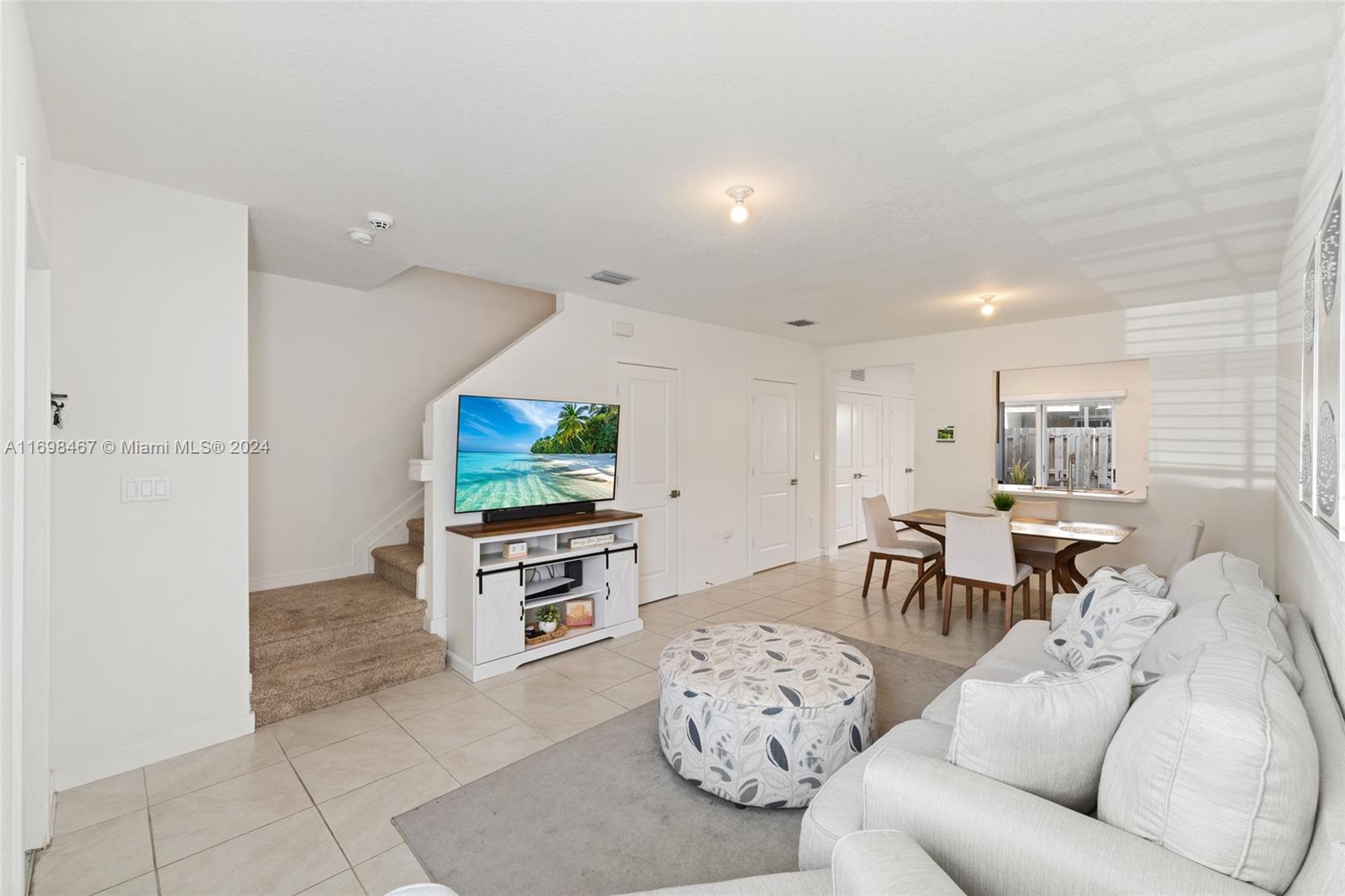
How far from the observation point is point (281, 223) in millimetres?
3184

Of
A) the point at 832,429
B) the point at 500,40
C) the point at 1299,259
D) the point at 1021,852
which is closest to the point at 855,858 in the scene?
the point at 1021,852

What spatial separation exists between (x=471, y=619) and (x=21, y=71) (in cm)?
291

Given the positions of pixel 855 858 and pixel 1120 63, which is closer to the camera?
pixel 855 858

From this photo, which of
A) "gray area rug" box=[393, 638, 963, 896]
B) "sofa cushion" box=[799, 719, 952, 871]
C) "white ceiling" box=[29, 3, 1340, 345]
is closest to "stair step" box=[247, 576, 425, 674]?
"gray area rug" box=[393, 638, 963, 896]

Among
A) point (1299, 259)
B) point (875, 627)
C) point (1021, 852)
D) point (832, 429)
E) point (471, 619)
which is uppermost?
point (1299, 259)

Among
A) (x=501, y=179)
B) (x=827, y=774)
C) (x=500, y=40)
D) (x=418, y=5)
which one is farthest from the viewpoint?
(x=501, y=179)

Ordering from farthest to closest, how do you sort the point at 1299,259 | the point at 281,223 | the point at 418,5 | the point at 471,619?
the point at 471,619 < the point at 281,223 < the point at 1299,259 < the point at 418,5

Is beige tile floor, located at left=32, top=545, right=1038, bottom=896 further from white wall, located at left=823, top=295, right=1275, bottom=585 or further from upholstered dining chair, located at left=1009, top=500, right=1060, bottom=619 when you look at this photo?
white wall, located at left=823, top=295, right=1275, bottom=585

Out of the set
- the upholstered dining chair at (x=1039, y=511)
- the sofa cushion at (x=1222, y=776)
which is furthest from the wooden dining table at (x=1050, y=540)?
the sofa cushion at (x=1222, y=776)

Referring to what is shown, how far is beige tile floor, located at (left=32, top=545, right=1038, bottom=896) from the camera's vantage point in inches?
78.4

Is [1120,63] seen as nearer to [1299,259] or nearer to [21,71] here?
[1299,259]

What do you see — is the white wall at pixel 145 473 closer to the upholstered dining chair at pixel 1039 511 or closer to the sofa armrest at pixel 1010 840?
the sofa armrest at pixel 1010 840

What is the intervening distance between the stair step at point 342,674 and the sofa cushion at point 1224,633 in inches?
139

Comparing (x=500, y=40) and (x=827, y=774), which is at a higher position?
(x=500, y=40)
